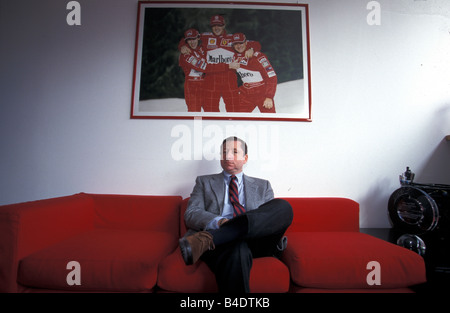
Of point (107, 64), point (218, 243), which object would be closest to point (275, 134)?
point (218, 243)

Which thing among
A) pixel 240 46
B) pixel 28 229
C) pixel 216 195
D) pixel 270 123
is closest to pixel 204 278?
pixel 216 195

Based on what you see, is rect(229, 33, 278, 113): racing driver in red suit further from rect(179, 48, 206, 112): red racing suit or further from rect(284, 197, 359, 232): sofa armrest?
rect(284, 197, 359, 232): sofa armrest

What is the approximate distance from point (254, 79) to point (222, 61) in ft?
1.18

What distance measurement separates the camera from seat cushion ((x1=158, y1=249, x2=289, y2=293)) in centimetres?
121

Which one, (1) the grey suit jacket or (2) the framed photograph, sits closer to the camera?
(1) the grey suit jacket

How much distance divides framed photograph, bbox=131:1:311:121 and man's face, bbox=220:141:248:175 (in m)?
0.52

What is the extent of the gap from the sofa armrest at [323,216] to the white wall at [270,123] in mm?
275

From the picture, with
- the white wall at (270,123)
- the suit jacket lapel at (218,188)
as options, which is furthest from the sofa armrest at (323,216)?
the suit jacket lapel at (218,188)

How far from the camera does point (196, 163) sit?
2.14 metres

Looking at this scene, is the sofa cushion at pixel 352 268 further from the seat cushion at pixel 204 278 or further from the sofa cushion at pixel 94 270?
the sofa cushion at pixel 94 270

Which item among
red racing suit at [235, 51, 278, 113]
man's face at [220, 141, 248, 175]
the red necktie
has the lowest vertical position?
the red necktie

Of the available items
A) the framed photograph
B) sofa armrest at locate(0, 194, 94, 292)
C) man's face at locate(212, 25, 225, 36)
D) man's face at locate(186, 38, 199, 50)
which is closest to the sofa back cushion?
sofa armrest at locate(0, 194, 94, 292)

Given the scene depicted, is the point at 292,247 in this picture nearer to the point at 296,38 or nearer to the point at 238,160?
the point at 238,160
